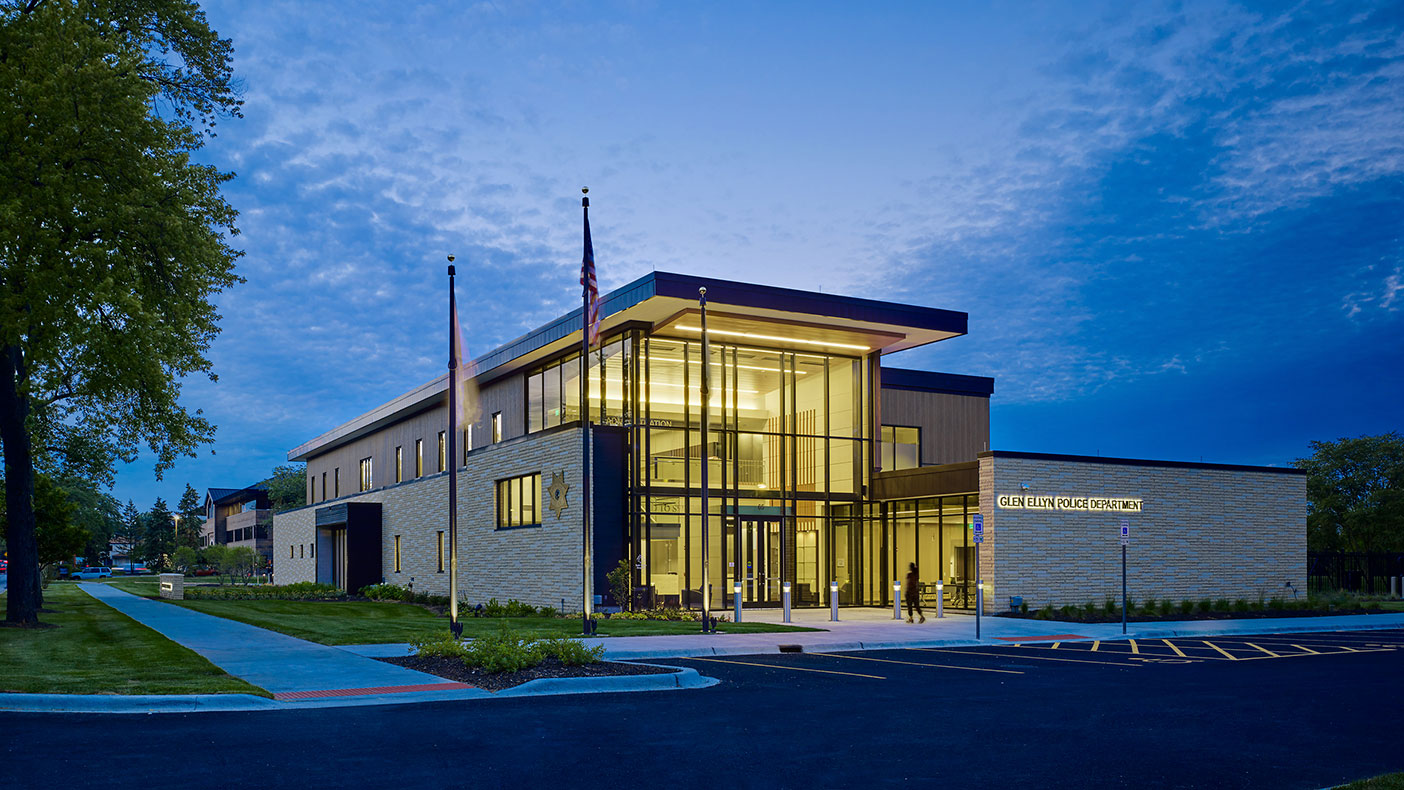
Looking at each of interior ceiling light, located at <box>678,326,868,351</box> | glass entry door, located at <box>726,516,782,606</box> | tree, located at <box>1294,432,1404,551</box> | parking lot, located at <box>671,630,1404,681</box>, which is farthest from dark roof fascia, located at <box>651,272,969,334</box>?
tree, located at <box>1294,432,1404,551</box>

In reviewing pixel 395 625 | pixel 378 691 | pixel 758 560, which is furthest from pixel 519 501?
pixel 378 691

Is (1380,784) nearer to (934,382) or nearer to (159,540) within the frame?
(934,382)

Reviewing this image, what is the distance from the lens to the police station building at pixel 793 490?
2933 cm

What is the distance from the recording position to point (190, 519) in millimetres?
153000

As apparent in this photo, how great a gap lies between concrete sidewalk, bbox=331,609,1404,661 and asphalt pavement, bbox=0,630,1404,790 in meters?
3.68

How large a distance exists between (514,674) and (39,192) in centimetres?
1527

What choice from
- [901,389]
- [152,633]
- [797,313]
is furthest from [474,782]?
[901,389]

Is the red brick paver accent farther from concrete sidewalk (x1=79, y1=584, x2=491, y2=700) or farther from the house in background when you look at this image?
the house in background

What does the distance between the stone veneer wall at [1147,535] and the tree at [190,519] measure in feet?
398

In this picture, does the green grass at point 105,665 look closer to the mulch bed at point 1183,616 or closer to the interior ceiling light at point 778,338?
the interior ceiling light at point 778,338

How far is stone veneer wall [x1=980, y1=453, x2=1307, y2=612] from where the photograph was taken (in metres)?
28.8

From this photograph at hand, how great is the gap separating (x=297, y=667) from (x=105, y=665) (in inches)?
108

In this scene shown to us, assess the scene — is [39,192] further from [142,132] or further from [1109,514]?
[1109,514]

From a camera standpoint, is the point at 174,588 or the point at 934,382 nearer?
the point at 934,382
